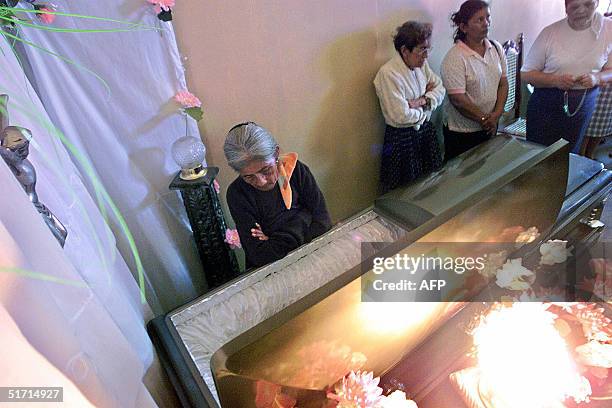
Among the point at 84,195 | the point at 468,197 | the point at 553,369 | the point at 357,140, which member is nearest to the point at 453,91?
the point at 357,140

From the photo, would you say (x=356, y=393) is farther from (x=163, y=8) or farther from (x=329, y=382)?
(x=163, y=8)

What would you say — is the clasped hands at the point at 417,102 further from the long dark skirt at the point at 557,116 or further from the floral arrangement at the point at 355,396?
the floral arrangement at the point at 355,396

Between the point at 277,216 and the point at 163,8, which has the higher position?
the point at 163,8

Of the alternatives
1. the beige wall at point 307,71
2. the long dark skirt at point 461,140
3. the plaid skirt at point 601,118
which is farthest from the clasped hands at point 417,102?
the plaid skirt at point 601,118

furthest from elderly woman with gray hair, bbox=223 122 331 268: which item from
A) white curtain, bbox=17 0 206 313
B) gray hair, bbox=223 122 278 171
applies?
white curtain, bbox=17 0 206 313

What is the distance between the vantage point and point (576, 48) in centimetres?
250

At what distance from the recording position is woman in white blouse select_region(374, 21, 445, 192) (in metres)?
2.35

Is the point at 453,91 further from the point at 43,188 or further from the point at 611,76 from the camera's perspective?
the point at 43,188

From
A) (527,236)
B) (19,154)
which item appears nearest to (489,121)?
(527,236)

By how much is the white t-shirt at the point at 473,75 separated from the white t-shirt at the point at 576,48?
10.5 inches

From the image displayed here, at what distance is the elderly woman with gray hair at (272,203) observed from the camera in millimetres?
1571

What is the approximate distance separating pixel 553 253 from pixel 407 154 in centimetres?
133

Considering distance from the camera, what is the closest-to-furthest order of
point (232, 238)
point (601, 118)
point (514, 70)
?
point (232, 238) → point (601, 118) → point (514, 70)

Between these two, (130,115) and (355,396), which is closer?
(355,396)
